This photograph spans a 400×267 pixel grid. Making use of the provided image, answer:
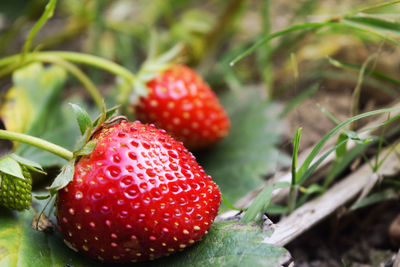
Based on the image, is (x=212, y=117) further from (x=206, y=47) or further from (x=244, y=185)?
(x=206, y=47)

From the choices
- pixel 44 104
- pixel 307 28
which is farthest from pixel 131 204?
pixel 44 104

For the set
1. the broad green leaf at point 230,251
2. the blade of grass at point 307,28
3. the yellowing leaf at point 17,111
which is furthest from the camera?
the yellowing leaf at point 17,111

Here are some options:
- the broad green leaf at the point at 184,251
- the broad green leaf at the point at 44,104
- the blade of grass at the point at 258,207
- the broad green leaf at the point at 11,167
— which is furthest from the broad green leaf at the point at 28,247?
the broad green leaf at the point at 44,104

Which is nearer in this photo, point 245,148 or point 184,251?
point 184,251

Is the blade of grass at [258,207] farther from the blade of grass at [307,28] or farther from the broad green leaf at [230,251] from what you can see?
the blade of grass at [307,28]

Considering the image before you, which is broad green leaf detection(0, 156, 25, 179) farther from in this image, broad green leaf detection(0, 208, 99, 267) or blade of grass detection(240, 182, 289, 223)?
blade of grass detection(240, 182, 289, 223)

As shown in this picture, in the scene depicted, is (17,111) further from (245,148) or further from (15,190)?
(245,148)

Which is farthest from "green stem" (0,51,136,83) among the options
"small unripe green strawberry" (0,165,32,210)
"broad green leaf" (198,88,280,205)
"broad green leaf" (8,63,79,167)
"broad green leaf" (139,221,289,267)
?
"broad green leaf" (139,221,289,267)
